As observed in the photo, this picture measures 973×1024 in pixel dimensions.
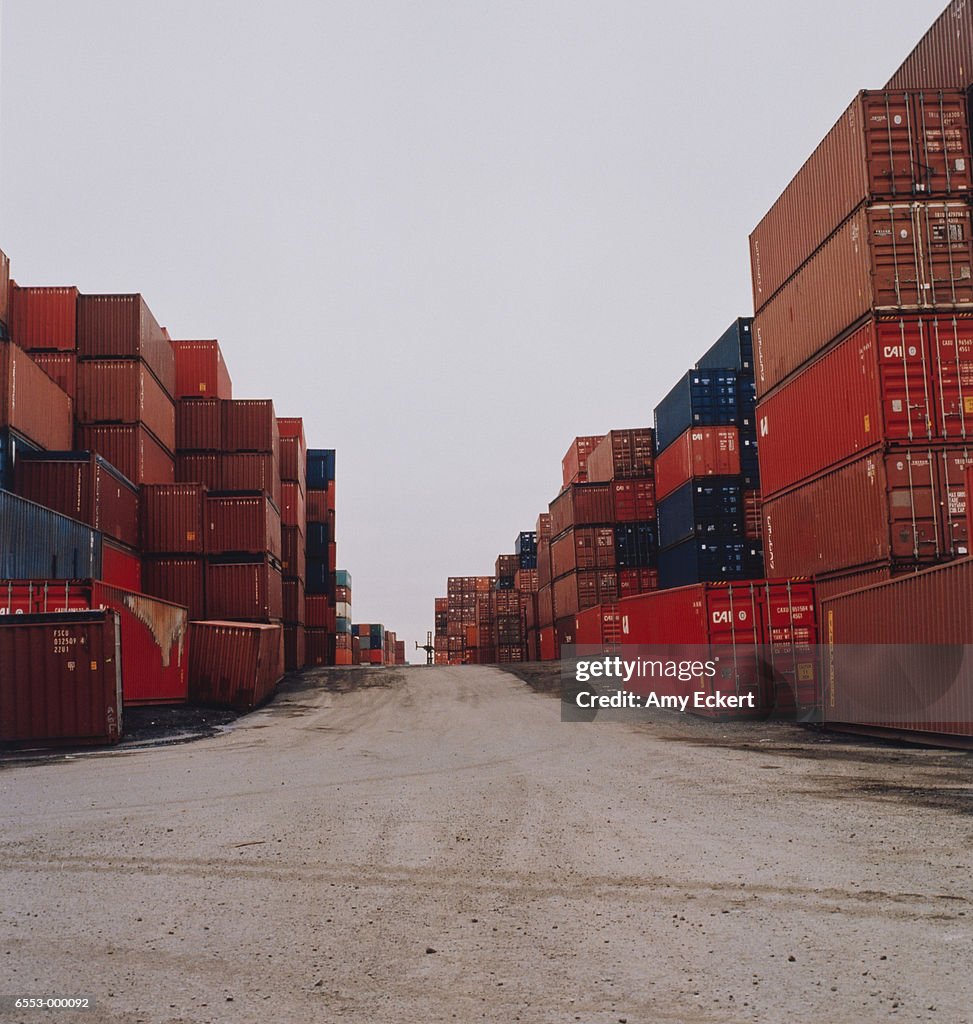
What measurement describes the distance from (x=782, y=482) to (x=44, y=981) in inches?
773

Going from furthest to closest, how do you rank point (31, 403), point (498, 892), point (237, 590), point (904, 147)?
1. point (237, 590)
2. point (31, 403)
3. point (904, 147)
4. point (498, 892)

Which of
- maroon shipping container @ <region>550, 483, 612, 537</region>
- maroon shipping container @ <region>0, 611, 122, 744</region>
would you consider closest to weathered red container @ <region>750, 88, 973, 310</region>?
maroon shipping container @ <region>0, 611, 122, 744</region>

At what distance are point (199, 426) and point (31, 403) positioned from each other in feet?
36.1

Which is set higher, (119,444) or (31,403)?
(31,403)

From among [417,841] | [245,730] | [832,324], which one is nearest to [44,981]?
[417,841]

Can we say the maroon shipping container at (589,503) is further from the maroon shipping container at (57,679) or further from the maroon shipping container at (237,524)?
the maroon shipping container at (57,679)

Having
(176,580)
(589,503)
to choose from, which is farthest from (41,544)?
(589,503)

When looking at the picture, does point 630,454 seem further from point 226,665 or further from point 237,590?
point 226,665

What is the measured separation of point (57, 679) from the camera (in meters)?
15.7

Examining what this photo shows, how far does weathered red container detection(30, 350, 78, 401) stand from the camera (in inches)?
1154

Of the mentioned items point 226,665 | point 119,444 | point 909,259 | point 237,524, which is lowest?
point 226,665

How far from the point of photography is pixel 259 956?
4879 millimetres

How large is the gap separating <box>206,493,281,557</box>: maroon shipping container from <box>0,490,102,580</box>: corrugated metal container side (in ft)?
23.2

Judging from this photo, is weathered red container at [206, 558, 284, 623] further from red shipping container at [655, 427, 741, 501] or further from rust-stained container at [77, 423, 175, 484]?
red shipping container at [655, 427, 741, 501]
